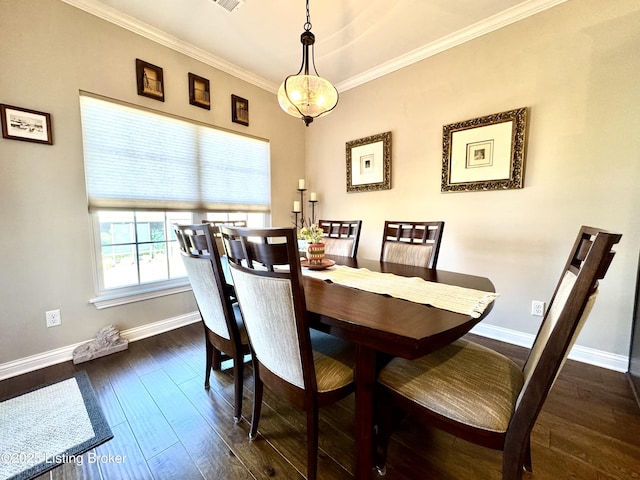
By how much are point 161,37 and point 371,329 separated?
314cm

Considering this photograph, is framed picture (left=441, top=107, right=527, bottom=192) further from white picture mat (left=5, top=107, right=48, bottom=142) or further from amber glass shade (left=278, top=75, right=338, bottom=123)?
white picture mat (left=5, top=107, right=48, bottom=142)

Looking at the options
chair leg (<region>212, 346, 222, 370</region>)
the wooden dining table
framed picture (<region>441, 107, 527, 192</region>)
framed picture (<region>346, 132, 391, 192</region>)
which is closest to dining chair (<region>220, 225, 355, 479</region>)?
the wooden dining table

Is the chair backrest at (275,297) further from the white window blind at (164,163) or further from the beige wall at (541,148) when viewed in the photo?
the beige wall at (541,148)

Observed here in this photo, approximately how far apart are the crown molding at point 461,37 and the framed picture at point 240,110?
4.42 ft

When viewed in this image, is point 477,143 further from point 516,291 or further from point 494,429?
point 494,429

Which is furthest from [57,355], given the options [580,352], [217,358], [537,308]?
[580,352]

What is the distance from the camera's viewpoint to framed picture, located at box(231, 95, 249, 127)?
3.02m

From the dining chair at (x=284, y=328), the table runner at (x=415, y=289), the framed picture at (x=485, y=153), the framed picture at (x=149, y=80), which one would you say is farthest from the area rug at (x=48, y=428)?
the framed picture at (x=485, y=153)

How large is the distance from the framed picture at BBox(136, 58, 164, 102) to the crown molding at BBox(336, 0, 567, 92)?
2119 mm

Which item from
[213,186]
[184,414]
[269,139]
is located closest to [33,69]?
[213,186]

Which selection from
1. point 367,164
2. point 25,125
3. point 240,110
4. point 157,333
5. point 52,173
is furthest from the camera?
point 367,164

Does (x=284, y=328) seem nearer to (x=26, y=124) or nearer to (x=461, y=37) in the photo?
(x=26, y=124)

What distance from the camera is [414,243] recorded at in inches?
80.4

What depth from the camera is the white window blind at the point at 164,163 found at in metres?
2.16
